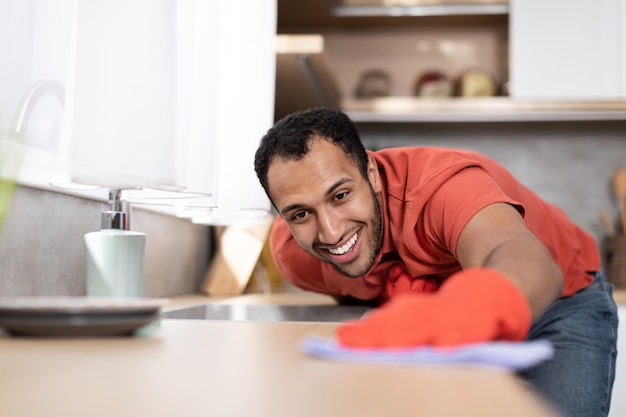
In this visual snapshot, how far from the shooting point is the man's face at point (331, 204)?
1236mm

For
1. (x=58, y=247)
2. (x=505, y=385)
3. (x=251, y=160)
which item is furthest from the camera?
(x=251, y=160)

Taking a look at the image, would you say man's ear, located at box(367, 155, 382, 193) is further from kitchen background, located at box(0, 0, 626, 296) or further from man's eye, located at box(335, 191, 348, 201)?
kitchen background, located at box(0, 0, 626, 296)

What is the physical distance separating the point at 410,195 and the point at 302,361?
25.8 inches

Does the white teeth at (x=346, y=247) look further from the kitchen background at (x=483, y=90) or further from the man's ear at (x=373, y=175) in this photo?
the kitchen background at (x=483, y=90)

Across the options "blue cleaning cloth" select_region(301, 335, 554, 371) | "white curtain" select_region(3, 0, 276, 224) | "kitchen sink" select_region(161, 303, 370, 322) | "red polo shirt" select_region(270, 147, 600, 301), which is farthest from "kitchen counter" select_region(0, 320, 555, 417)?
"kitchen sink" select_region(161, 303, 370, 322)

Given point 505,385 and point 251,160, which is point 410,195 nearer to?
point 251,160

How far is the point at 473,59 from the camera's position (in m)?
2.95

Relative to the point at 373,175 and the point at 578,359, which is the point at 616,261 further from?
the point at 373,175

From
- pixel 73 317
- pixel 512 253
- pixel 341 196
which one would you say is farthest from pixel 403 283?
pixel 73 317

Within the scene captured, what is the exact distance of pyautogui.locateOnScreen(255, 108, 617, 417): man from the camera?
95 centimetres

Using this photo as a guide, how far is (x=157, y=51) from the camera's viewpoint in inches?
36.4

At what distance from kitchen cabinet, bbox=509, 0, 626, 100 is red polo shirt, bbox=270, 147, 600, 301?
1044 mm

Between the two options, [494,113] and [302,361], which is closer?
[302,361]

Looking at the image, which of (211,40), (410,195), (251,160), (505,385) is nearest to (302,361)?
(505,385)
